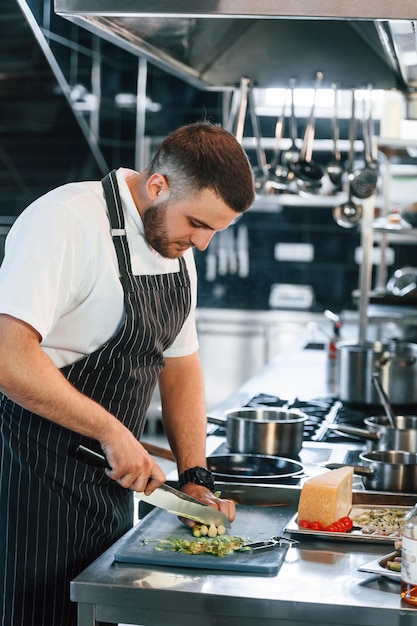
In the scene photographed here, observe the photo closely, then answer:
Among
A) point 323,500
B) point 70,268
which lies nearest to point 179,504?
point 323,500

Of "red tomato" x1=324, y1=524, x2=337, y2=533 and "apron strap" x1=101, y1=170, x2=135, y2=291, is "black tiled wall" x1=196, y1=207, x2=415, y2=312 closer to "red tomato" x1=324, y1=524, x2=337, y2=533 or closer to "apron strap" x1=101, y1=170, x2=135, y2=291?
"apron strap" x1=101, y1=170, x2=135, y2=291

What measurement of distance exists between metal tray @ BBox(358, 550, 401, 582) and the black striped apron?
0.63 m

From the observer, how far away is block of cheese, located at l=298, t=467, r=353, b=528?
205 cm

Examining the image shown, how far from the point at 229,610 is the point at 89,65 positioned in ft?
20.1

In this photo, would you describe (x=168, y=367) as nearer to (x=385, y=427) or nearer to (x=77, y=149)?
(x=385, y=427)

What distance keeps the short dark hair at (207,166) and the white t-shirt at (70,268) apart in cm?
18

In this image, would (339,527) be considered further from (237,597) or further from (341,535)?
(237,597)

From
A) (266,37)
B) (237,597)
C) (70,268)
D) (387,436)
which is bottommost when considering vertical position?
(237,597)

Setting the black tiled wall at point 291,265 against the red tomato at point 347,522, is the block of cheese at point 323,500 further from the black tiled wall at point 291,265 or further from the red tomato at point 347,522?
the black tiled wall at point 291,265

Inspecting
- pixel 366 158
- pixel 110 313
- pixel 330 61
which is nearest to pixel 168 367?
pixel 110 313

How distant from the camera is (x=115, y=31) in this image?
2.55 m

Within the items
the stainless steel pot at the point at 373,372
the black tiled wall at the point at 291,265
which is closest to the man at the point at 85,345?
the stainless steel pot at the point at 373,372

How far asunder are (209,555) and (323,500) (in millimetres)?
307

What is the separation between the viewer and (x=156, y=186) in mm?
2129
